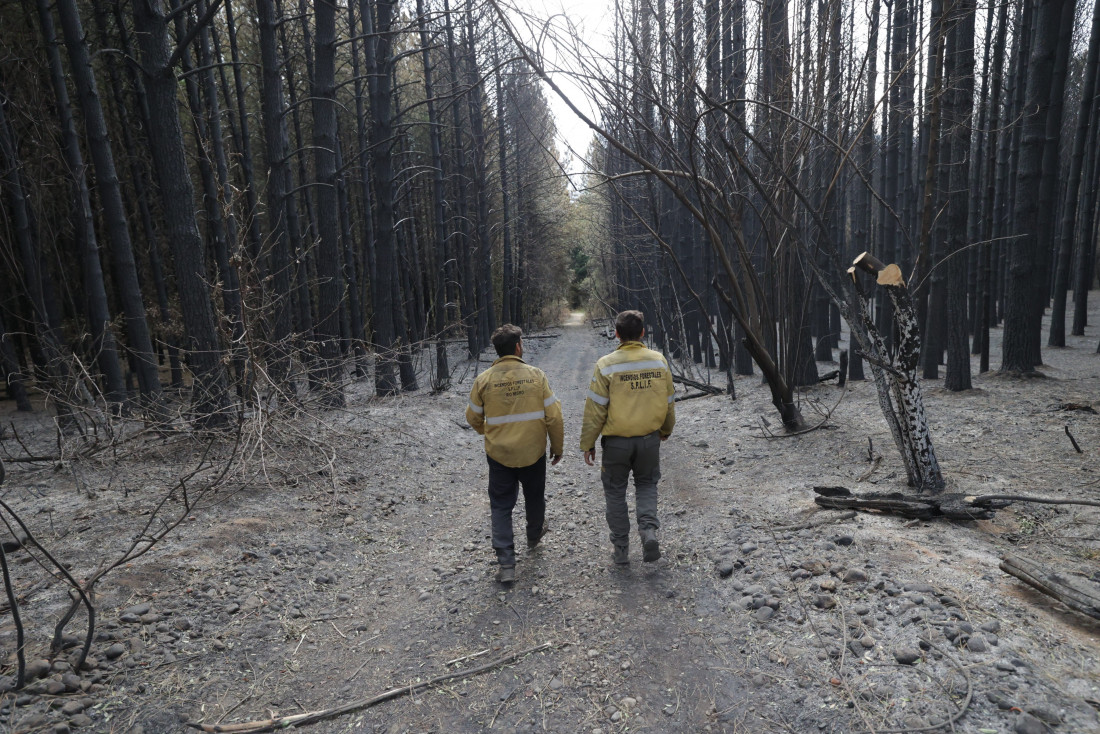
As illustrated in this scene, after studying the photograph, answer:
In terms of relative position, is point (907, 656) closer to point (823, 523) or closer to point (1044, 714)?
point (1044, 714)

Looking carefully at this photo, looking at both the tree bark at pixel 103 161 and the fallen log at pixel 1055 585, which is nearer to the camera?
the fallen log at pixel 1055 585

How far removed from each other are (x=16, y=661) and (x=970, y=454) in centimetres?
745

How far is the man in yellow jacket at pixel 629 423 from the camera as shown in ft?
13.9

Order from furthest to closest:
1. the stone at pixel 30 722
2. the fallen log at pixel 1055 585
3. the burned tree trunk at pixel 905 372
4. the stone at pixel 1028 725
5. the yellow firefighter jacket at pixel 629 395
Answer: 1. the burned tree trunk at pixel 905 372
2. the yellow firefighter jacket at pixel 629 395
3. the fallen log at pixel 1055 585
4. the stone at pixel 30 722
5. the stone at pixel 1028 725

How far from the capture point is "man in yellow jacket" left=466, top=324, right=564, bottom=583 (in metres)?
4.27

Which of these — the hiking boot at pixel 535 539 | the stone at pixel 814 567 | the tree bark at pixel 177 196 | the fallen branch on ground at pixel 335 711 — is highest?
the tree bark at pixel 177 196

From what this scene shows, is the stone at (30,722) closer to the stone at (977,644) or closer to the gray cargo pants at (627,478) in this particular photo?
the gray cargo pants at (627,478)

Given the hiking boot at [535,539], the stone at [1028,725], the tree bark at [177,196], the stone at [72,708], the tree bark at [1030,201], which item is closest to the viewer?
the stone at [1028,725]

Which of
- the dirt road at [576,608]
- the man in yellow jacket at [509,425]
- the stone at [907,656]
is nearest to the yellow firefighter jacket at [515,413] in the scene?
the man in yellow jacket at [509,425]

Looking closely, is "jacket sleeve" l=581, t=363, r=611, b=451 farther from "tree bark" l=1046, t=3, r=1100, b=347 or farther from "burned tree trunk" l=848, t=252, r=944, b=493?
"tree bark" l=1046, t=3, r=1100, b=347

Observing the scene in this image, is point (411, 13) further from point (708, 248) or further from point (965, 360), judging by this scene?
point (965, 360)

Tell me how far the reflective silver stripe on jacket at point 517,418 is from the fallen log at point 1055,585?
288 centimetres

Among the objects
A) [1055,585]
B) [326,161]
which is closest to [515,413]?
[1055,585]

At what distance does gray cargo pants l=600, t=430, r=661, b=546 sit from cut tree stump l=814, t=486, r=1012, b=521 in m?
1.53
